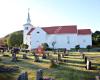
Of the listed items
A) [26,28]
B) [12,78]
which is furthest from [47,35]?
[12,78]

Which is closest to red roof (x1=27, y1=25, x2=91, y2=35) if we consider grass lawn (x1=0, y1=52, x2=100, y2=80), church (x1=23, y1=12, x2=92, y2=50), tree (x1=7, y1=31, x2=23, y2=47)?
church (x1=23, y1=12, x2=92, y2=50)

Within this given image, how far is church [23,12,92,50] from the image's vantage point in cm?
7744

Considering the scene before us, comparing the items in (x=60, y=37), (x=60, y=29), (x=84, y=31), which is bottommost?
(x=60, y=37)

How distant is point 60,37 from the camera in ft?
→ 260

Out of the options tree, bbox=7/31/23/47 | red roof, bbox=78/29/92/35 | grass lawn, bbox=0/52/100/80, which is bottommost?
grass lawn, bbox=0/52/100/80

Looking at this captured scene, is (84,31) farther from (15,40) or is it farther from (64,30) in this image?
(15,40)

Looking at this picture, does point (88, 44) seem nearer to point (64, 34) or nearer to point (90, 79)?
point (64, 34)

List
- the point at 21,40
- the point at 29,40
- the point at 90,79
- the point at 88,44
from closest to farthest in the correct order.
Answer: the point at 90,79
the point at 88,44
the point at 29,40
the point at 21,40

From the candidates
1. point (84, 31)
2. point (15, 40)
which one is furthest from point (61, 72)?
point (15, 40)

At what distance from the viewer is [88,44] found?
7700 cm

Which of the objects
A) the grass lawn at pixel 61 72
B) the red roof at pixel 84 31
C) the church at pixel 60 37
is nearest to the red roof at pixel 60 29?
the church at pixel 60 37

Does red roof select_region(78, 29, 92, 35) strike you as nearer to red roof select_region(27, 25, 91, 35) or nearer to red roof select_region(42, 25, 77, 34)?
red roof select_region(27, 25, 91, 35)

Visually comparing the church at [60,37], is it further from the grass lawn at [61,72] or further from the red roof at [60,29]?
the grass lawn at [61,72]

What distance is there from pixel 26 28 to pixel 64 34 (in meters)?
13.8
